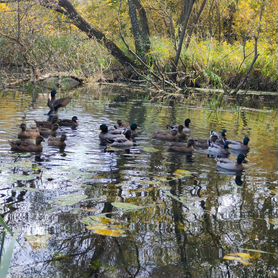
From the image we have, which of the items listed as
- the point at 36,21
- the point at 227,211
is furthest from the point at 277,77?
the point at 227,211

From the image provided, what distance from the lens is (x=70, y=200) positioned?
6.50 meters

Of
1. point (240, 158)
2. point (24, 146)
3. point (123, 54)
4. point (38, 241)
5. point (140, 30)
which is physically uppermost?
point (140, 30)

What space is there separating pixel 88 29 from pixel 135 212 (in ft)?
65.3

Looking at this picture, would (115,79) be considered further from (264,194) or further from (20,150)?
(264,194)

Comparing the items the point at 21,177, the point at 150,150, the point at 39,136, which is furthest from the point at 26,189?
the point at 150,150

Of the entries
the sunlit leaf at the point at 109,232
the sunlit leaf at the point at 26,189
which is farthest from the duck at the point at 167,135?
the sunlit leaf at the point at 109,232

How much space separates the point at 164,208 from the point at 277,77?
1848 centimetres

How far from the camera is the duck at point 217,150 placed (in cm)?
1048

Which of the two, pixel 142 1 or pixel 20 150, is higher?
pixel 142 1

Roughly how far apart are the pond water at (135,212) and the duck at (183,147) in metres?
0.21

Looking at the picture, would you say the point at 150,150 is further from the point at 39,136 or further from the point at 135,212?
the point at 135,212

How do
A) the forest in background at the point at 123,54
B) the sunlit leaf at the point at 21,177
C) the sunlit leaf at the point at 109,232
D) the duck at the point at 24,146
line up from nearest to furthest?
the sunlit leaf at the point at 109,232
the sunlit leaf at the point at 21,177
the duck at the point at 24,146
the forest in background at the point at 123,54

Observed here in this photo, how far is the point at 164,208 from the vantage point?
660 centimetres

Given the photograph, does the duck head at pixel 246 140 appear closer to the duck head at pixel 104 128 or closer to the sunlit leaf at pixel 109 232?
the duck head at pixel 104 128
